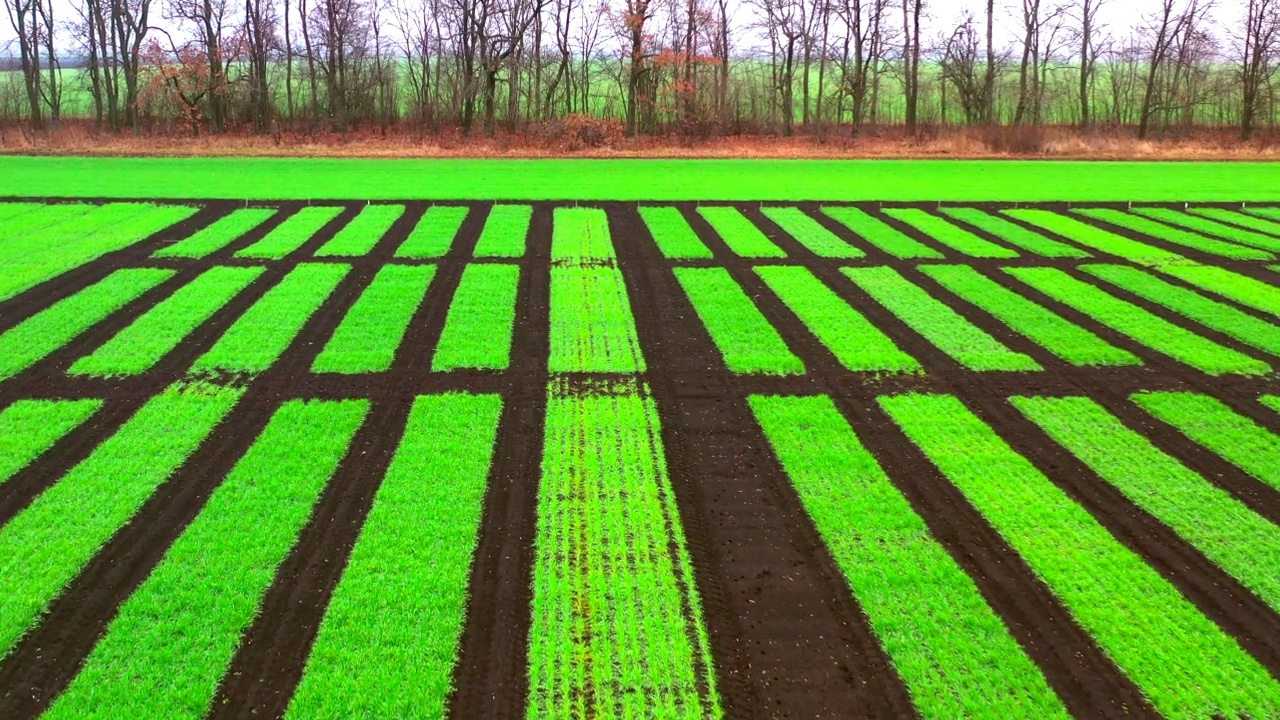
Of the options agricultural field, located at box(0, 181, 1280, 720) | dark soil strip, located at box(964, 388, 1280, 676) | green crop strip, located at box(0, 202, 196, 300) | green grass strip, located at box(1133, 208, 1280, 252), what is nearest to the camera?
agricultural field, located at box(0, 181, 1280, 720)

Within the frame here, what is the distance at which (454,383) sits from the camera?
35.8 feet

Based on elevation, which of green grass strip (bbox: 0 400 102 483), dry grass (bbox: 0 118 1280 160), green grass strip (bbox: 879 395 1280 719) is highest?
dry grass (bbox: 0 118 1280 160)

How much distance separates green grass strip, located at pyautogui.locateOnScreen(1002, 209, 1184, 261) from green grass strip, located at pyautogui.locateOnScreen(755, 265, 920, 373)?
7.84 metres

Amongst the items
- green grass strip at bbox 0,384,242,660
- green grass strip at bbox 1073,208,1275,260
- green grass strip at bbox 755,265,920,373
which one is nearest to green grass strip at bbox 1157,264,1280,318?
green grass strip at bbox 1073,208,1275,260

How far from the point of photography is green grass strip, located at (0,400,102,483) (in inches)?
343

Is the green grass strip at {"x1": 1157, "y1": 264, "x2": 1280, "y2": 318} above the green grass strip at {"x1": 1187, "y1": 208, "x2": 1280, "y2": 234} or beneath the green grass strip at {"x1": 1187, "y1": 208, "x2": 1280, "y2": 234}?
beneath

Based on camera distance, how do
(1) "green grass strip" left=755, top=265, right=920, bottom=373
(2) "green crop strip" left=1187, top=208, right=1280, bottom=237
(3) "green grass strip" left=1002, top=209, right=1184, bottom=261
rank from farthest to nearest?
(2) "green crop strip" left=1187, top=208, right=1280, bottom=237, (3) "green grass strip" left=1002, top=209, right=1184, bottom=261, (1) "green grass strip" left=755, top=265, right=920, bottom=373

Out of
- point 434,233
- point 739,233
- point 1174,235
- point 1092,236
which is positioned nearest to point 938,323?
point 739,233

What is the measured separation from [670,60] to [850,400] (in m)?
36.5

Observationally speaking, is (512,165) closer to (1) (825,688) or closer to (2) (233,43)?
(2) (233,43)

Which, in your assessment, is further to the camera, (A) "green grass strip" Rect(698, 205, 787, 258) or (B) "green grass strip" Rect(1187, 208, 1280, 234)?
(B) "green grass strip" Rect(1187, 208, 1280, 234)

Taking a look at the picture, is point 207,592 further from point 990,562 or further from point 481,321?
point 481,321

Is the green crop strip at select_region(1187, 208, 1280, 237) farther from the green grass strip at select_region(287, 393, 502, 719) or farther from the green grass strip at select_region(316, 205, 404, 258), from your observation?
the green grass strip at select_region(316, 205, 404, 258)

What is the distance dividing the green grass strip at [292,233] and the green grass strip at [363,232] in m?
0.71
